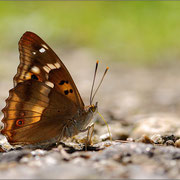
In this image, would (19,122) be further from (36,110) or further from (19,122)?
(36,110)

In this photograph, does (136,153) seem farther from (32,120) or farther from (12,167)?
(32,120)

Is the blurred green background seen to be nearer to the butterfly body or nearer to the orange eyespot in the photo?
the butterfly body

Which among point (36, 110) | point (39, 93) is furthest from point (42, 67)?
point (36, 110)

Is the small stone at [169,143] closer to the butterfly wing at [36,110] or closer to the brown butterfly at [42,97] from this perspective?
the brown butterfly at [42,97]

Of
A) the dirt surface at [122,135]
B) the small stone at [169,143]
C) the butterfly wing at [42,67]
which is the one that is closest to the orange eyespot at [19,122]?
the dirt surface at [122,135]

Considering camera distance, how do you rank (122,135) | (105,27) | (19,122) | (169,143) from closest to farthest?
(169,143), (19,122), (122,135), (105,27)

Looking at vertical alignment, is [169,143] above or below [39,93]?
below

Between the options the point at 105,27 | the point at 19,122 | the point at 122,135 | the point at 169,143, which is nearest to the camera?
the point at 169,143

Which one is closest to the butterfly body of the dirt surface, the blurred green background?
the dirt surface
